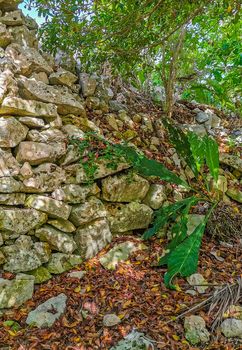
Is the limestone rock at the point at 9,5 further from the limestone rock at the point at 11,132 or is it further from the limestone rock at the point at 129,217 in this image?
the limestone rock at the point at 129,217

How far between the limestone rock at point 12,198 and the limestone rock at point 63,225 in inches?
13.4

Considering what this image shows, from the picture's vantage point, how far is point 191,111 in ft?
16.7

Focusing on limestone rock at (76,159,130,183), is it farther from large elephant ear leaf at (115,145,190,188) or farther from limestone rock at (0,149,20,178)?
limestone rock at (0,149,20,178)

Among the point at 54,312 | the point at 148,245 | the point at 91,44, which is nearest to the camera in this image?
the point at 54,312

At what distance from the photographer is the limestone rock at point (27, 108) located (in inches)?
119

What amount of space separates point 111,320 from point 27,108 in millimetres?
2224

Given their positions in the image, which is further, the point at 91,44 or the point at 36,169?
the point at 91,44

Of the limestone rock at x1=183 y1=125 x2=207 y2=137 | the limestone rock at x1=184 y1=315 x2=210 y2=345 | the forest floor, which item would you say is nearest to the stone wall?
the forest floor

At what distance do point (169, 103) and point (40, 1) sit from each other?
2261 millimetres

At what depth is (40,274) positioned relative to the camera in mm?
2688

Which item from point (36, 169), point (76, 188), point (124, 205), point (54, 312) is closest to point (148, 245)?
point (124, 205)

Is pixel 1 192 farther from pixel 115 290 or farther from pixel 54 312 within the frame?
pixel 115 290

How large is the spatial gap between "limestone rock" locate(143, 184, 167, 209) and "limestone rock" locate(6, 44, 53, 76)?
1995 mm

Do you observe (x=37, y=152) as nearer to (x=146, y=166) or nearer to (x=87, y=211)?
(x=87, y=211)
